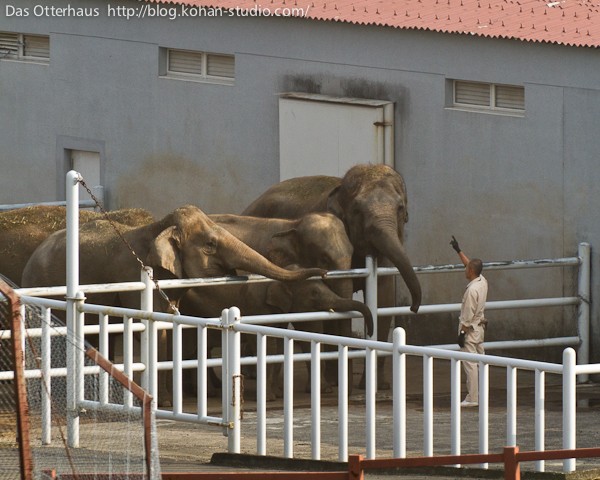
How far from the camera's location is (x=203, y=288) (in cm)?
1702

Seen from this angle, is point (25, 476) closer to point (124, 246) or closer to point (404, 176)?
point (124, 246)

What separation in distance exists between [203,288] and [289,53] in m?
4.62

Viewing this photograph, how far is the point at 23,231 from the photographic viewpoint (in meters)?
19.0

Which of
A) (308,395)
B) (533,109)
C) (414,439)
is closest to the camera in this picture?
(414,439)

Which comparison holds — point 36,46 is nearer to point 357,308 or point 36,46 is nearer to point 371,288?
point 371,288

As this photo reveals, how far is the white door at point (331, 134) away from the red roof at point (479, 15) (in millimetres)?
849

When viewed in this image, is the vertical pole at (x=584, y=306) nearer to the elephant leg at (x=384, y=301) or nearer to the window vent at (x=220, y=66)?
the elephant leg at (x=384, y=301)

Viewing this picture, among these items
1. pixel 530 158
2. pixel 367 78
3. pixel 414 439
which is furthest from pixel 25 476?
pixel 367 78

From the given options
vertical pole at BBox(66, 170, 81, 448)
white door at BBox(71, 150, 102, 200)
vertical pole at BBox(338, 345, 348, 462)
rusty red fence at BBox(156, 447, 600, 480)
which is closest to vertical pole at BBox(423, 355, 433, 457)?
vertical pole at BBox(338, 345, 348, 462)

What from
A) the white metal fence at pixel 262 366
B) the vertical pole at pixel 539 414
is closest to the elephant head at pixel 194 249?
the white metal fence at pixel 262 366

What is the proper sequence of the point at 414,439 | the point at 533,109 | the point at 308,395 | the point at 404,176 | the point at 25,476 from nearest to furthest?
the point at 25,476 < the point at 414,439 < the point at 308,395 < the point at 533,109 < the point at 404,176

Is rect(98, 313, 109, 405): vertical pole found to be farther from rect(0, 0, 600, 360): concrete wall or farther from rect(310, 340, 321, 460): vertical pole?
rect(0, 0, 600, 360): concrete wall

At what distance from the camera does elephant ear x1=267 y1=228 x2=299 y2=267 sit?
17.0 meters

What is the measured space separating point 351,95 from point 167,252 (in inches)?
169
